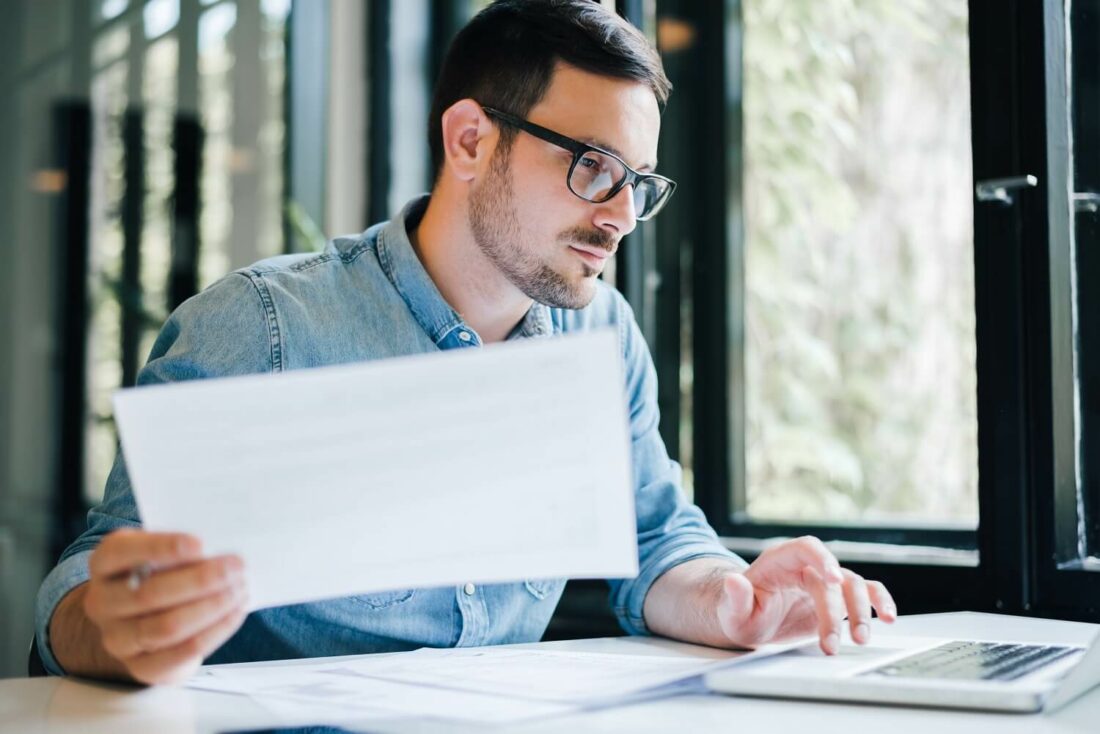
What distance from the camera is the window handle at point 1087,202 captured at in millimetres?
1498

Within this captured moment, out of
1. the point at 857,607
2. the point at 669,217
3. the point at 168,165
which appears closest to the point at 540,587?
the point at 857,607

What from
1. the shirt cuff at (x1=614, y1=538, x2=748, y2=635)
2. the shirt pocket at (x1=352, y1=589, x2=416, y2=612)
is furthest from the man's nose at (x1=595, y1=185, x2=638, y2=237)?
the shirt pocket at (x1=352, y1=589, x2=416, y2=612)

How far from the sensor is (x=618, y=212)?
138 centimetres

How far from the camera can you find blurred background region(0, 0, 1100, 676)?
206 cm

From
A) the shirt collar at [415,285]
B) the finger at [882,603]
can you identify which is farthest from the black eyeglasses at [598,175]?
the finger at [882,603]

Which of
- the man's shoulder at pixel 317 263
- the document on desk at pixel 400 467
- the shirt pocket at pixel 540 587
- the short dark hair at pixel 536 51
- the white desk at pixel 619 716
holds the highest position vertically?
the short dark hair at pixel 536 51

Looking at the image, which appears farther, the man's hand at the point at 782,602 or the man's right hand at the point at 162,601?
the man's hand at the point at 782,602

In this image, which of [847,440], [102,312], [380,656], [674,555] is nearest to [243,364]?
[380,656]

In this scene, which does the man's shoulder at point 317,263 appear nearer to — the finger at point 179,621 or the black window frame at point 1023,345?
the finger at point 179,621

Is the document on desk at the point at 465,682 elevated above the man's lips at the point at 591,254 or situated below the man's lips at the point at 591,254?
below

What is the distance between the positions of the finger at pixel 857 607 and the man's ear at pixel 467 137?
73 cm

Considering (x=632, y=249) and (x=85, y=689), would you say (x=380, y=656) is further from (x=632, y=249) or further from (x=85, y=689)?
(x=632, y=249)

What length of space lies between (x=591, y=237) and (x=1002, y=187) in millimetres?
574

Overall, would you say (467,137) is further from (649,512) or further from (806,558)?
(806,558)
